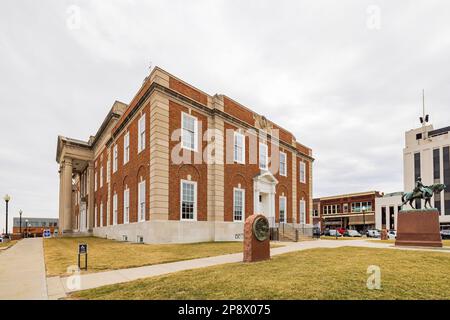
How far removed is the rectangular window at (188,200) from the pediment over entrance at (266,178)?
7.91 m

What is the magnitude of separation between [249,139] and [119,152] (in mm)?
12562

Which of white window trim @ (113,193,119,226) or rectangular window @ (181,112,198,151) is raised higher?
rectangular window @ (181,112,198,151)

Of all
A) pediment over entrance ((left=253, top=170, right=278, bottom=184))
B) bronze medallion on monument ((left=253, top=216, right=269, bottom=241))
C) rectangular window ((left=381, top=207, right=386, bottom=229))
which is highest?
pediment over entrance ((left=253, top=170, right=278, bottom=184))

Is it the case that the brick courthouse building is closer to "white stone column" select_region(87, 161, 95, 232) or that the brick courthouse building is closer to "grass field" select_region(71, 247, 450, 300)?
"white stone column" select_region(87, 161, 95, 232)

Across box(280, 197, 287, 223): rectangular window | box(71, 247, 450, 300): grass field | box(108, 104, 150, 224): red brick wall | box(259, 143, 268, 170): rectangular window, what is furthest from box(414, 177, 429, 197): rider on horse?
box(108, 104, 150, 224): red brick wall

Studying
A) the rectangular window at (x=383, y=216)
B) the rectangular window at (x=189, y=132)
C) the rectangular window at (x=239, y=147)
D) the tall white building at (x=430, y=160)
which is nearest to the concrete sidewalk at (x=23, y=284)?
the rectangular window at (x=189, y=132)

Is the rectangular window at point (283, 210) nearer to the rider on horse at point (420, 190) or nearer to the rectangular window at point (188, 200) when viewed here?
the rectangular window at point (188, 200)

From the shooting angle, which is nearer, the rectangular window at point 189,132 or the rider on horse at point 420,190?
the rider on horse at point 420,190

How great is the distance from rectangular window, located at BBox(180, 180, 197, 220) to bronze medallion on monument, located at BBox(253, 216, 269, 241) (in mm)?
10822

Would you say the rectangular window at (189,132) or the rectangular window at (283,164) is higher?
the rectangular window at (189,132)

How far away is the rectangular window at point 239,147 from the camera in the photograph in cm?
2715

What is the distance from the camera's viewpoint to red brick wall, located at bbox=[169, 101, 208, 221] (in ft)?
69.5
